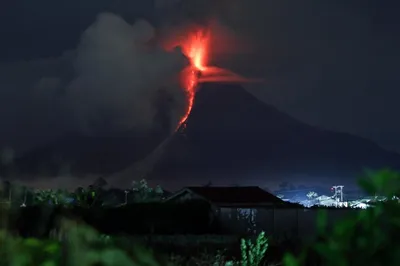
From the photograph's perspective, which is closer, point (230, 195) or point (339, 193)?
point (230, 195)

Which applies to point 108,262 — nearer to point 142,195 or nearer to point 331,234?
point 331,234

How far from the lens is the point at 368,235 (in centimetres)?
210

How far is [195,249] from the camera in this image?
1842 centimetres

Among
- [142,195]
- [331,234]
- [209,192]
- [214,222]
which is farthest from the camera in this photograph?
[142,195]

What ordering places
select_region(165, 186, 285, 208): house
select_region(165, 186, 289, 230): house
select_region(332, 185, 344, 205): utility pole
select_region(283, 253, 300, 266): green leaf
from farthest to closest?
select_region(332, 185, 344, 205): utility pole → select_region(165, 186, 285, 208): house → select_region(165, 186, 289, 230): house → select_region(283, 253, 300, 266): green leaf

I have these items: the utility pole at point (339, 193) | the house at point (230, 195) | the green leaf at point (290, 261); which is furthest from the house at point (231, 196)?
the green leaf at point (290, 261)

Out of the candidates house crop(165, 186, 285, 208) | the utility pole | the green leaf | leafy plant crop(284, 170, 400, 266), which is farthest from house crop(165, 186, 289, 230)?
the green leaf

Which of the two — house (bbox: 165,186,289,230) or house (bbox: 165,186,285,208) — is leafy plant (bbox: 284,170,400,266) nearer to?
house (bbox: 165,186,289,230)

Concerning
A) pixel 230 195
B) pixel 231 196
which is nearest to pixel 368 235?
pixel 231 196

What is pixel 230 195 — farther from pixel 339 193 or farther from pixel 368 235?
pixel 368 235

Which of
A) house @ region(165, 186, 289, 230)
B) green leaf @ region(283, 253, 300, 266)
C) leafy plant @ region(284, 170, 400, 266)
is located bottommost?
green leaf @ region(283, 253, 300, 266)

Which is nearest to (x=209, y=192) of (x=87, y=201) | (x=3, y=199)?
(x=87, y=201)

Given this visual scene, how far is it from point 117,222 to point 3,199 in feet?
94.5

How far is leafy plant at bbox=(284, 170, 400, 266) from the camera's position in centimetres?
205
